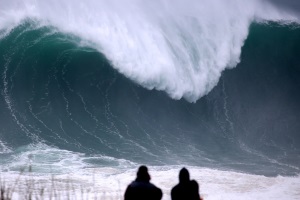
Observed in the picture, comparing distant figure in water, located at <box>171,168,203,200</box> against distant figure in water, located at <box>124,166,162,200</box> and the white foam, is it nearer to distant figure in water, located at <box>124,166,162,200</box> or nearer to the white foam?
distant figure in water, located at <box>124,166,162,200</box>

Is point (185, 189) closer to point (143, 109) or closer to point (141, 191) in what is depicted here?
point (141, 191)

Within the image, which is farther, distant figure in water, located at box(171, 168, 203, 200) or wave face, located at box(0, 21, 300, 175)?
wave face, located at box(0, 21, 300, 175)

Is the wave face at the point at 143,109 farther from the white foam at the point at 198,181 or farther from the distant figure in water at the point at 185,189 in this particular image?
the distant figure in water at the point at 185,189

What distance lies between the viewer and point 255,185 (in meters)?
7.22

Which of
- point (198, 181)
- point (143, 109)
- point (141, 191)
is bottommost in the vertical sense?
point (141, 191)

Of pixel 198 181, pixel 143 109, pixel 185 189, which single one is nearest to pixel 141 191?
pixel 185 189

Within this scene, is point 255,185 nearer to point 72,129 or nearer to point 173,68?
point 72,129

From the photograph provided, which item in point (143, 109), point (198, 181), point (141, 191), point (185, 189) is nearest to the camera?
point (141, 191)

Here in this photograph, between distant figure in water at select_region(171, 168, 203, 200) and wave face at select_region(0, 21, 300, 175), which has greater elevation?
wave face at select_region(0, 21, 300, 175)

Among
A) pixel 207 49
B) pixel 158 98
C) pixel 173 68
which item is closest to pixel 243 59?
pixel 207 49

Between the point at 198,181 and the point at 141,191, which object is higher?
the point at 198,181

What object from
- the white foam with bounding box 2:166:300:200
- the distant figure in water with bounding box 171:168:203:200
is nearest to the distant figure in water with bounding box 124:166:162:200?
the distant figure in water with bounding box 171:168:203:200

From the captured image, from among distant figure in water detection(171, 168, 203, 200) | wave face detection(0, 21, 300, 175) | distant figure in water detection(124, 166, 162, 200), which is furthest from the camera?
wave face detection(0, 21, 300, 175)

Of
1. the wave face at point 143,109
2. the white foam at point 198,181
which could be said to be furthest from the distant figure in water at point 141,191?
the wave face at point 143,109
